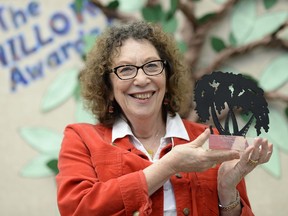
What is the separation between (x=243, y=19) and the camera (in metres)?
3.22

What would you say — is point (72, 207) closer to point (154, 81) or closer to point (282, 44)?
point (154, 81)

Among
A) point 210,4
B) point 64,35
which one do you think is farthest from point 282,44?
point 64,35

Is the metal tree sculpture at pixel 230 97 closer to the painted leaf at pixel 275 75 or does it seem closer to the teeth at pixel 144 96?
the teeth at pixel 144 96

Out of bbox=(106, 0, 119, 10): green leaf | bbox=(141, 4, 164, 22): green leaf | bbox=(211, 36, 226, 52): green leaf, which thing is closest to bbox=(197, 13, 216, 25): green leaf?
bbox=(211, 36, 226, 52): green leaf

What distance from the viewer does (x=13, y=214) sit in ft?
10.2

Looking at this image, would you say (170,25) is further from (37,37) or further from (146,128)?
(146,128)

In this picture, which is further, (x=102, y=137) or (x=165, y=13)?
(x=165, y=13)

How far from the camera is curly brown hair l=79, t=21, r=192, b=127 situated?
162 centimetres

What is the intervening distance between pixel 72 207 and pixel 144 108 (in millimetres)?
384

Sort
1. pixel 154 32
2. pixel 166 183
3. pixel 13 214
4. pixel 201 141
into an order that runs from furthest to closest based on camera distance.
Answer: pixel 13 214 < pixel 154 32 < pixel 166 183 < pixel 201 141

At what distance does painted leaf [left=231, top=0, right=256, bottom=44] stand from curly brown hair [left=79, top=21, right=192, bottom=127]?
1584 millimetres

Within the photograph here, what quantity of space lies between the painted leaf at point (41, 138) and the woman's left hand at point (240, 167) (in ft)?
5.99

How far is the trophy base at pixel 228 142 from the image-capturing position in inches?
52.5

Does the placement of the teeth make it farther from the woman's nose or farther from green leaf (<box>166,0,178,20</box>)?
green leaf (<box>166,0,178,20</box>)
